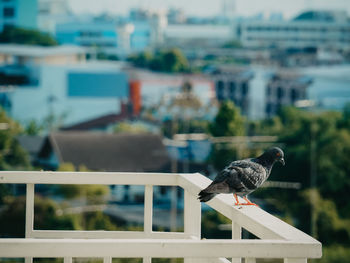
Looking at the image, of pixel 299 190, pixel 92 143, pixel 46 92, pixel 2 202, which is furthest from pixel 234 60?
pixel 2 202

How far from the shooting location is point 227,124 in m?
17.6

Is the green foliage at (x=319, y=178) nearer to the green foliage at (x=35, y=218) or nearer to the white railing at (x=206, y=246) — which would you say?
the green foliage at (x=35, y=218)

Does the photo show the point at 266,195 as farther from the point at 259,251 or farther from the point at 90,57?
the point at 90,57

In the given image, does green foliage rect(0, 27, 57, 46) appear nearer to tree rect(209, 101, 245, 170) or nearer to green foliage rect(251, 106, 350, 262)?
tree rect(209, 101, 245, 170)

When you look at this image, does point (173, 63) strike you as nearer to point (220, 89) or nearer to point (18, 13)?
point (220, 89)

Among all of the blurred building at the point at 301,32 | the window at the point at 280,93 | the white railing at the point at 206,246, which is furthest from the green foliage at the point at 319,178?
the blurred building at the point at 301,32

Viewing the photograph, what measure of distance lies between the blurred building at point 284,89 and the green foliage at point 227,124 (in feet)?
36.5

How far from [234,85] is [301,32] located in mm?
15426

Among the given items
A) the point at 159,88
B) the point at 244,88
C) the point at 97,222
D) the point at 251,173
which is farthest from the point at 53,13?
the point at 251,173

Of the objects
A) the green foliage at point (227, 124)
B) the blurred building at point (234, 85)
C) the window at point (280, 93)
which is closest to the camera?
the green foliage at point (227, 124)

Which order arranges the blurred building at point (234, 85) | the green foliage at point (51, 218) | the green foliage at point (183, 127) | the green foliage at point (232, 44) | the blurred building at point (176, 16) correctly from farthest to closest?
the blurred building at point (176, 16) < the green foliage at point (232, 44) < the blurred building at point (234, 85) < the green foliage at point (183, 127) < the green foliage at point (51, 218)

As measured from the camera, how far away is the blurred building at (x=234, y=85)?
102ft

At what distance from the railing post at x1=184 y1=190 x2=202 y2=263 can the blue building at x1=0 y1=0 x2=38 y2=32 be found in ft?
116

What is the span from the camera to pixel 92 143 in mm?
18156
